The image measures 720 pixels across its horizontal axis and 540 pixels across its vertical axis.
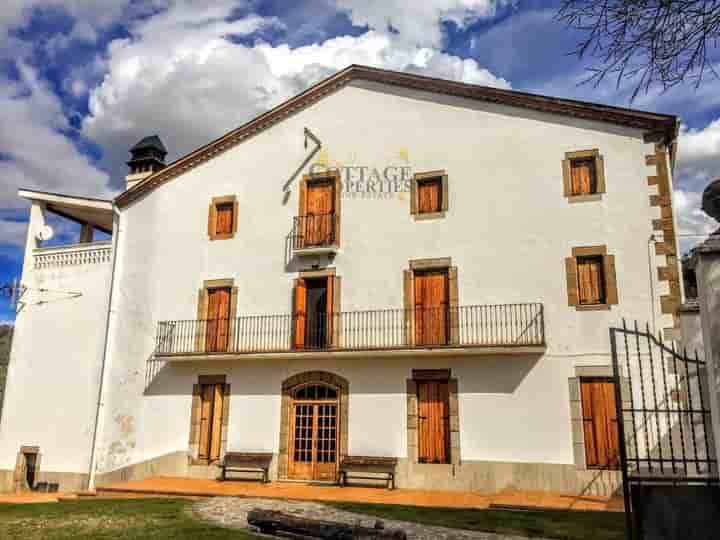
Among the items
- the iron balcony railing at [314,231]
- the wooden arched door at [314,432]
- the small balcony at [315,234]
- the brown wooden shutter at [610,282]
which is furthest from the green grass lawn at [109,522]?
the brown wooden shutter at [610,282]

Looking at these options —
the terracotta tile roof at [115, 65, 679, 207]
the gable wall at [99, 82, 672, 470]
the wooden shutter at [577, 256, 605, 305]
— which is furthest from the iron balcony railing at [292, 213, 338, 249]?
the wooden shutter at [577, 256, 605, 305]

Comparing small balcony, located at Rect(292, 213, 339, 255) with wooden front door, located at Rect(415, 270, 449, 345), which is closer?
wooden front door, located at Rect(415, 270, 449, 345)

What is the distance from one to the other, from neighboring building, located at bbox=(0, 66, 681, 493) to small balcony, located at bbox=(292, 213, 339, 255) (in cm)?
6

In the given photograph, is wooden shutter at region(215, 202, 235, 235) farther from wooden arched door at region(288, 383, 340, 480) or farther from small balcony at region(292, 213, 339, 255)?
wooden arched door at region(288, 383, 340, 480)

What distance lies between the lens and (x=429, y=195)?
16422 millimetres

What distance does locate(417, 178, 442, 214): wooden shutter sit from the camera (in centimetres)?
1630

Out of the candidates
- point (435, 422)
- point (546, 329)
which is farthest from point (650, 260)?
point (435, 422)

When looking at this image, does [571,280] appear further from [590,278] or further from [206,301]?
[206,301]

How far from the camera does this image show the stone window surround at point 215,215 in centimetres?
1822

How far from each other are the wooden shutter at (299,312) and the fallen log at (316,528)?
714cm

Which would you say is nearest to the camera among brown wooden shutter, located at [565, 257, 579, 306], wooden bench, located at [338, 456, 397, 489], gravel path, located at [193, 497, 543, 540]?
gravel path, located at [193, 497, 543, 540]

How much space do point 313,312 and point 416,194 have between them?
416 centimetres

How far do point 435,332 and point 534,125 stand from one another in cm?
568

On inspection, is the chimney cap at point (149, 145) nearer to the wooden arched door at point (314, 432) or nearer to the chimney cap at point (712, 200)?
the wooden arched door at point (314, 432)
